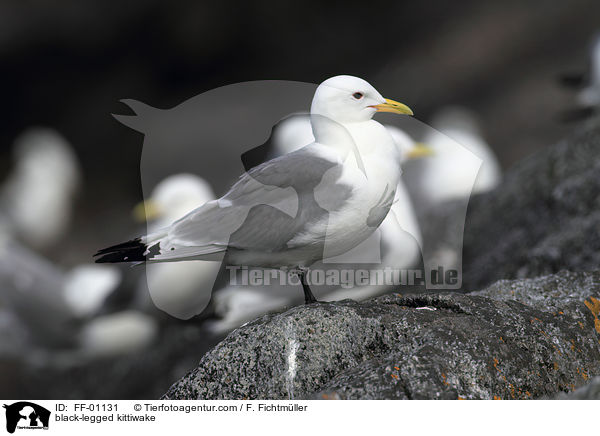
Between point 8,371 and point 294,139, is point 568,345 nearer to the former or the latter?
point 294,139

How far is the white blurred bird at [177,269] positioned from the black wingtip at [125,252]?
2.02 m

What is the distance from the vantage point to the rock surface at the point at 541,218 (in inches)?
154

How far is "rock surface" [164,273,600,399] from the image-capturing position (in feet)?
8.06

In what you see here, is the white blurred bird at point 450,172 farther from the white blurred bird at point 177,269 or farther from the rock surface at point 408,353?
the rock surface at point 408,353

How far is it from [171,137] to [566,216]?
3.00m

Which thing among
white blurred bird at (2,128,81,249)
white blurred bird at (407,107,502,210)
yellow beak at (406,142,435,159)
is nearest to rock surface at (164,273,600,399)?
yellow beak at (406,142,435,159)

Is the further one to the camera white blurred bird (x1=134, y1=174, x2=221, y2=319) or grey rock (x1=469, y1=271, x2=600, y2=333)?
white blurred bird (x1=134, y1=174, x2=221, y2=319)

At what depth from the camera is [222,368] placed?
274 centimetres

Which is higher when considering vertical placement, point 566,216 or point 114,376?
point 566,216

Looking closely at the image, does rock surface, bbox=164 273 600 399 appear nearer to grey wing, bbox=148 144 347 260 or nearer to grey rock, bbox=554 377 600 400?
grey rock, bbox=554 377 600 400

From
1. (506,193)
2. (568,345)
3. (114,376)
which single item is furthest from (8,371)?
(568,345)

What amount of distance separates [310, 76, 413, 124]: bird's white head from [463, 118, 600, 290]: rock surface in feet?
4.17

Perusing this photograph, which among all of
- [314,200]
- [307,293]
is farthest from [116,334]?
[314,200]
